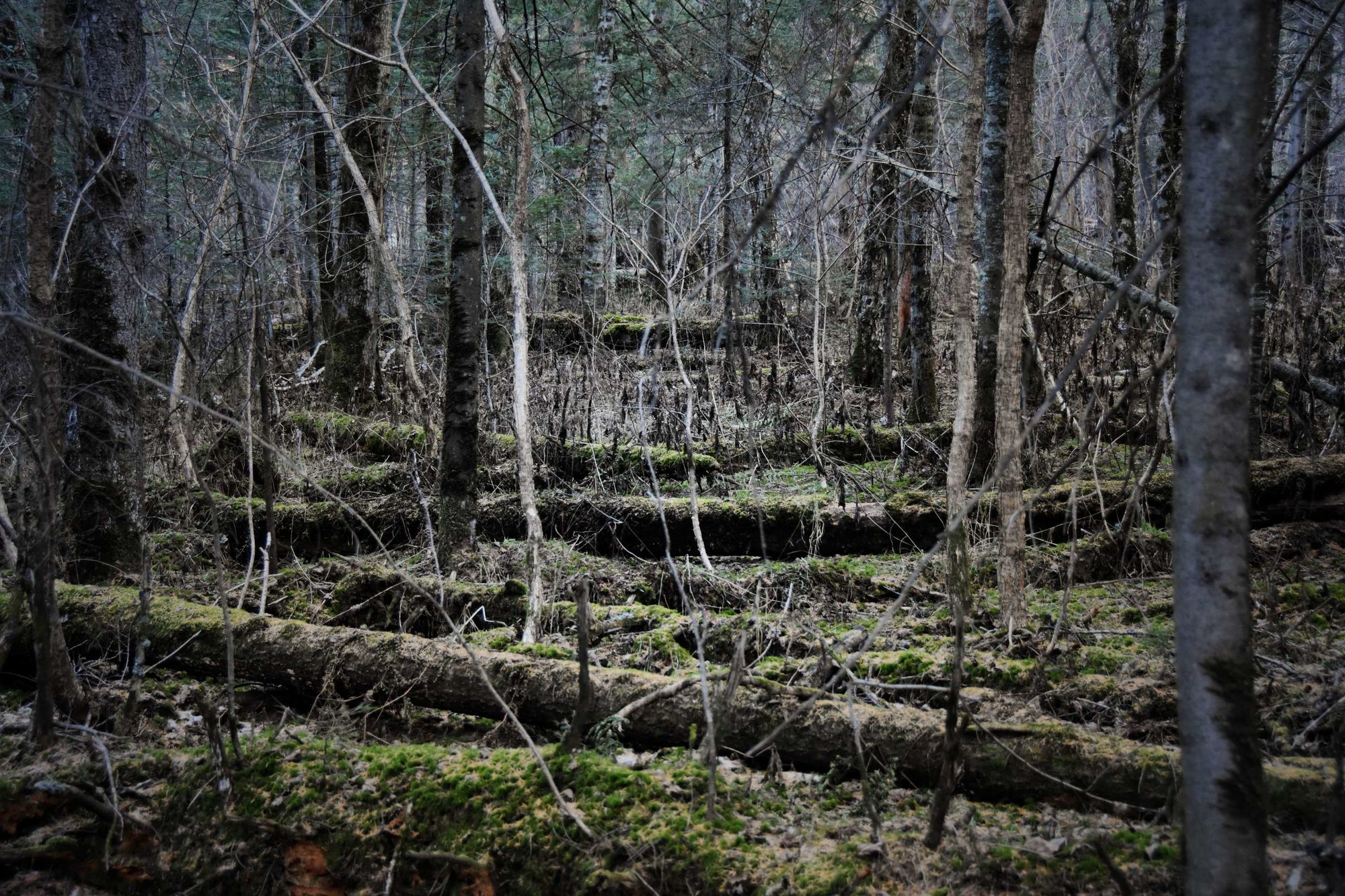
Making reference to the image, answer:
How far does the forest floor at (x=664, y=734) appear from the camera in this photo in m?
2.64

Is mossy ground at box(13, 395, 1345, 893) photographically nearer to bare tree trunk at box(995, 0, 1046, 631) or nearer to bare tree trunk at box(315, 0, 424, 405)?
bare tree trunk at box(995, 0, 1046, 631)

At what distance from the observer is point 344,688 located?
12.7 feet

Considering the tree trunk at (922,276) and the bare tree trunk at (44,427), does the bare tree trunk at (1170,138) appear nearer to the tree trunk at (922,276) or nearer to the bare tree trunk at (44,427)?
the tree trunk at (922,276)

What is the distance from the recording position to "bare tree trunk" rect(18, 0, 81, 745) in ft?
10.8

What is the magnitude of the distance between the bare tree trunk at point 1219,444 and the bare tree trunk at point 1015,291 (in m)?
2.47

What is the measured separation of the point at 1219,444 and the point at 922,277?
852cm

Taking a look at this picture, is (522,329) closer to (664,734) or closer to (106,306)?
(664,734)

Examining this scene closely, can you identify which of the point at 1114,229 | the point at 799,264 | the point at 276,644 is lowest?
the point at 276,644

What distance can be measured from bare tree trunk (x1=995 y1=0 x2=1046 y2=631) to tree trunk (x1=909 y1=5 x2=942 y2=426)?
16.5 feet

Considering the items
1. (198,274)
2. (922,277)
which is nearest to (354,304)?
(198,274)

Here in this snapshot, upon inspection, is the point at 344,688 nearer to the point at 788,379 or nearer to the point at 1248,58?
the point at 1248,58

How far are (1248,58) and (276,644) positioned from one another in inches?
167

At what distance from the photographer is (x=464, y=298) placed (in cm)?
511

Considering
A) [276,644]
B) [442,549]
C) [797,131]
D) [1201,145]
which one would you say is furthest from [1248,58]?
[797,131]
